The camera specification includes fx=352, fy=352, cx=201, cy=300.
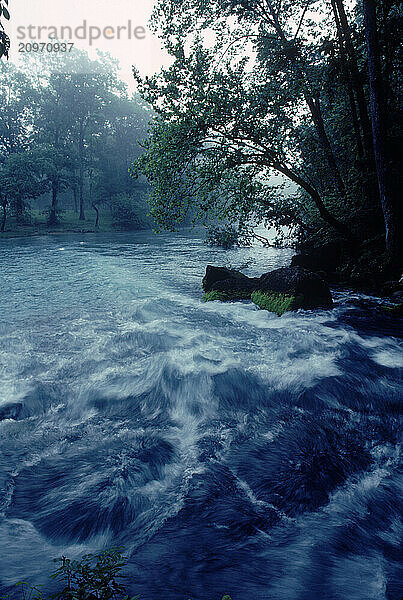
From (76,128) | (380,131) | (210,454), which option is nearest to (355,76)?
(380,131)

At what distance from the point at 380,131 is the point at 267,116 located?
13.1ft

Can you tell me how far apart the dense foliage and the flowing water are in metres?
5.72

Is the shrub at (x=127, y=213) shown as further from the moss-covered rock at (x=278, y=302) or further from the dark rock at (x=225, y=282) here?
the moss-covered rock at (x=278, y=302)

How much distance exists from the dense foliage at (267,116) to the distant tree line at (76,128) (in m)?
38.1

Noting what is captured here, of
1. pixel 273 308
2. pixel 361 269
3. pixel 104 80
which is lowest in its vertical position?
pixel 273 308

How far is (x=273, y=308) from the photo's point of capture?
10828 millimetres

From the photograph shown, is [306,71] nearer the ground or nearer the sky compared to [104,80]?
nearer the ground

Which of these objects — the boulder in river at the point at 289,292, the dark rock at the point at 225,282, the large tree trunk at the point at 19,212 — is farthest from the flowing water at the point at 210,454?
the large tree trunk at the point at 19,212

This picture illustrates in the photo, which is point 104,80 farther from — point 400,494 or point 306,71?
point 400,494

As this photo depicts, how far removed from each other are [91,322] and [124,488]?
6755mm

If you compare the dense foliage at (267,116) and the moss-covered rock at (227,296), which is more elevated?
the dense foliage at (267,116)

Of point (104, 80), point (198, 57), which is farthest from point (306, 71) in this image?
point (104, 80)

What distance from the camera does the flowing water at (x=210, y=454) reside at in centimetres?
315

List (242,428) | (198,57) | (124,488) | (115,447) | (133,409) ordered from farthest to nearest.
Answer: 1. (198,57)
2. (133,409)
3. (242,428)
4. (115,447)
5. (124,488)
